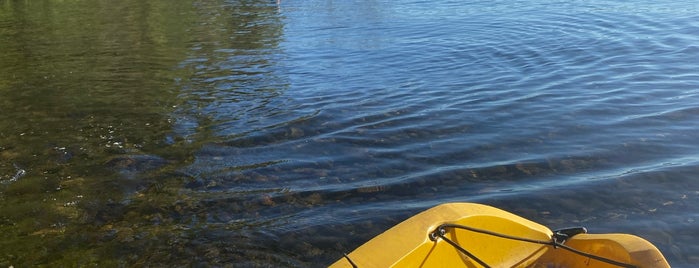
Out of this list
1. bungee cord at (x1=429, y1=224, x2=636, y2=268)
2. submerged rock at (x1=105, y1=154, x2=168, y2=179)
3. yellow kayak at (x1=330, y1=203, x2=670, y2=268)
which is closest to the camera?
yellow kayak at (x1=330, y1=203, x2=670, y2=268)

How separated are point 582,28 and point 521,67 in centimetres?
608

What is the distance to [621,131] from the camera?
9.73 meters

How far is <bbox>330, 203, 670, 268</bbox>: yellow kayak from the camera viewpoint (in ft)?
14.2

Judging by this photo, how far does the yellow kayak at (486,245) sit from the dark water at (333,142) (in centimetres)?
195

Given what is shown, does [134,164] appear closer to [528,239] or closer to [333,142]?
[333,142]

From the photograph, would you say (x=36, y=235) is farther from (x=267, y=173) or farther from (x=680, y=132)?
(x=680, y=132)

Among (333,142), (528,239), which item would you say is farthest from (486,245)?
(333,142)

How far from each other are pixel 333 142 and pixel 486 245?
17.2 feet

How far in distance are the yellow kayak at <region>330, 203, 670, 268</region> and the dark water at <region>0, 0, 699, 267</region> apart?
6.38 ft

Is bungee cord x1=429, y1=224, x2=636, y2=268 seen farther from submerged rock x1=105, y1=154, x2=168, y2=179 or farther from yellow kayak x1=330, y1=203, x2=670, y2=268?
submerged rock x1=105, y1=154, x2=168, y2=179

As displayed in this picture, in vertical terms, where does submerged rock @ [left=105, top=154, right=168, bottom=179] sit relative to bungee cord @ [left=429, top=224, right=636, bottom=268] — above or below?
below

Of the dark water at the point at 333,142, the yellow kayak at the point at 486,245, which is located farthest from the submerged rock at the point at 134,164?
the yellow kayak at the point at 486,245

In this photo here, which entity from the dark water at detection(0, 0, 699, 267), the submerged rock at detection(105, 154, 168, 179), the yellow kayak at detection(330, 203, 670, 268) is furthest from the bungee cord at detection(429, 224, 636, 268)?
the submerged rock at detection(105, 154, 168, 179)

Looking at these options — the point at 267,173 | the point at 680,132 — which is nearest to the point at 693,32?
the point at 680,132
